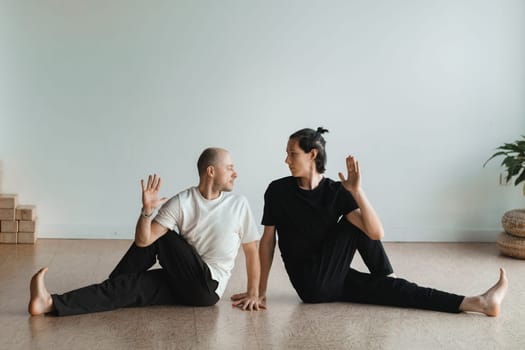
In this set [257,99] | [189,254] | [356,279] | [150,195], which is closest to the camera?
[150,195]

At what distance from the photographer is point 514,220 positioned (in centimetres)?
509

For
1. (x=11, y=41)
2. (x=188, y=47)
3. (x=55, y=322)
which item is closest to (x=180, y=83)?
(x=188, y=47)

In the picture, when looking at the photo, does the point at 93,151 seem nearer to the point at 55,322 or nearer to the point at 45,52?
the point at 45,52

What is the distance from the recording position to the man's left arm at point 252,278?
149 inches

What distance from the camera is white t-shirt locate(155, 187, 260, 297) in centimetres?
371

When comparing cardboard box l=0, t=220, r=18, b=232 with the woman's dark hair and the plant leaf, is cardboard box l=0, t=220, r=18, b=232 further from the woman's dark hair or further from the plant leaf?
the plant leaf

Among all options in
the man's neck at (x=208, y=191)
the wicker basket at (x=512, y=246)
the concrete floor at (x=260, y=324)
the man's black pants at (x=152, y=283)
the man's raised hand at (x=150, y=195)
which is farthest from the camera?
the wicker basket at (x=512, y=246)

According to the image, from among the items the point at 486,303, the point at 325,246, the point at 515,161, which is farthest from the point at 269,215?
the point at 515,161

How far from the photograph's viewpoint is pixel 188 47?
17.5 feet

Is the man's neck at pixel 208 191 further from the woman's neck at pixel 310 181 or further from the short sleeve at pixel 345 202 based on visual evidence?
the short sleeve at pixel 345 202

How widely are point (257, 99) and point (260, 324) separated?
2180mm

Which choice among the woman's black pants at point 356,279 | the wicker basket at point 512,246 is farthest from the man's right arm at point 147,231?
the wicker basket at point 512,246

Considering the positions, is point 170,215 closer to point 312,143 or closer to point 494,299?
point 312,143

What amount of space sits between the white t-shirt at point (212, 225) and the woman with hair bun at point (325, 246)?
164mm
